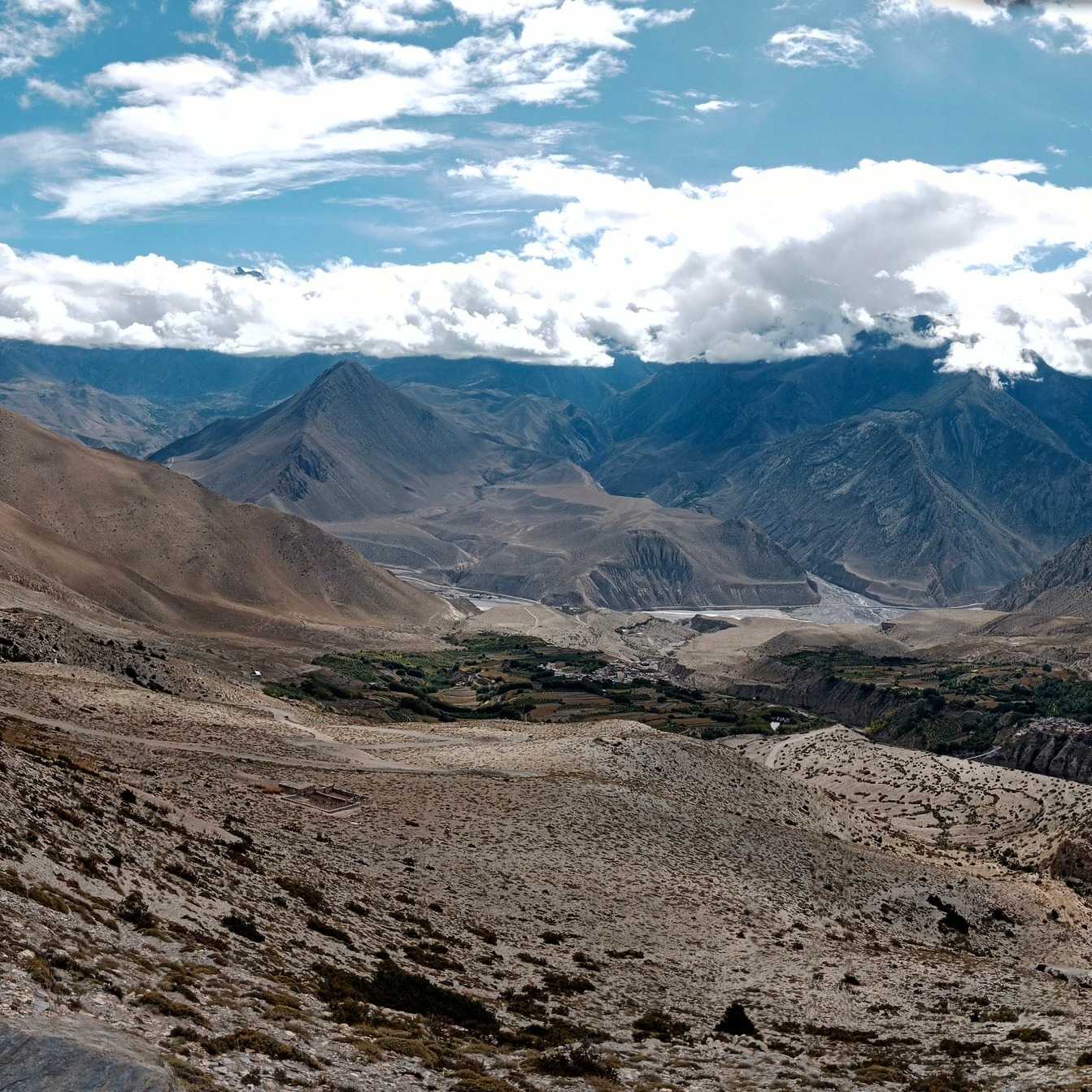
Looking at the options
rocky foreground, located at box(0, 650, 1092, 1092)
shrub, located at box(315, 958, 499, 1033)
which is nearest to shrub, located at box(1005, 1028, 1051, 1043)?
rocky foreground, located at box(0, 650, 1092, 1092)

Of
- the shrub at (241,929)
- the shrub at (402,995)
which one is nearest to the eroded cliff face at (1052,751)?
the shrub at (402,995)

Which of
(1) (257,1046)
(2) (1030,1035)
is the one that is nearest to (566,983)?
(2) (1030,1035)

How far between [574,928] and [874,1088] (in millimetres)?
14301

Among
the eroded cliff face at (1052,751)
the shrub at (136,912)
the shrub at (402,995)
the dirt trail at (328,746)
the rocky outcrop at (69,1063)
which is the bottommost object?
the eroded cliff face at (1052,751)

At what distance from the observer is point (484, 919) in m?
37.1

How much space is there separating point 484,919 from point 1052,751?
95.3m

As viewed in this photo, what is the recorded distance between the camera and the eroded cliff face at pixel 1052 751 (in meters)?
111

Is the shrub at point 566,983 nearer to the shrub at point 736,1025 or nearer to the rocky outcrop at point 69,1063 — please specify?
the shrub at point 736,1025

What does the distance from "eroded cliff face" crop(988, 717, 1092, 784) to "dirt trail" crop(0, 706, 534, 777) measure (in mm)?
65475

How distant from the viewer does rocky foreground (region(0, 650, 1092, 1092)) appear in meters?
21.4

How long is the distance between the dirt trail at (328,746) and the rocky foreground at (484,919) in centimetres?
30

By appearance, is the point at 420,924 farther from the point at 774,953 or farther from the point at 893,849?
the point at 893,849

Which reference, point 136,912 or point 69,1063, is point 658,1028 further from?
point 69,1063

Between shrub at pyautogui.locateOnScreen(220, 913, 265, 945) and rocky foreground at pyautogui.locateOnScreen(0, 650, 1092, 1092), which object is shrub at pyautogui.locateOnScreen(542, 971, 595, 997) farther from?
shrub at pyautogui.locateOnScreen(220, 913, 265, 945)
